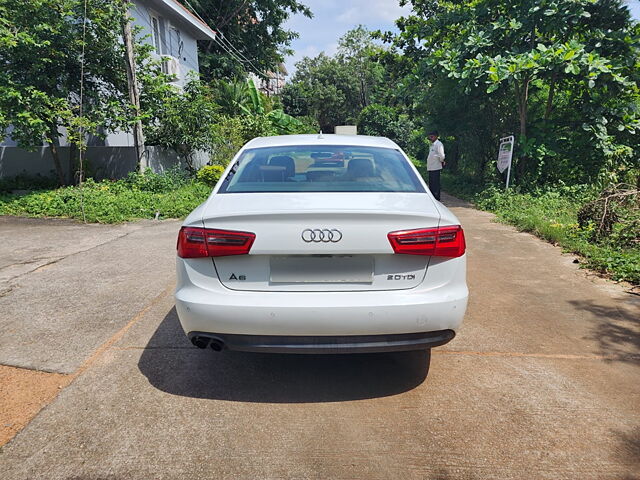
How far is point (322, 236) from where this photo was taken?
8.25 feet

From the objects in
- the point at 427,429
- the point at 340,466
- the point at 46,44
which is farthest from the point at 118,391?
the point at 46,44

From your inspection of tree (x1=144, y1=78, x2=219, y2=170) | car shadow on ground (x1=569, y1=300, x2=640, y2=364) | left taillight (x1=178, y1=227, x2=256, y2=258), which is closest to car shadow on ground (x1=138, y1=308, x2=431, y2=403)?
left taillight (x1=178, y1=227, x2=256, y2=258)

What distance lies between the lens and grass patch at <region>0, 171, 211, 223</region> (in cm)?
964

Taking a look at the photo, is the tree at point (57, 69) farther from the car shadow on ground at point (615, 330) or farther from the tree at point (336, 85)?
the tree at point (336, 85)

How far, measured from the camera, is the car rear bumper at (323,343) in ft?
8.43

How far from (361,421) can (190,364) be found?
1357 millimetres

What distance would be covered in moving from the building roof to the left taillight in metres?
16.6

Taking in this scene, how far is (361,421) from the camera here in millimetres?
2596

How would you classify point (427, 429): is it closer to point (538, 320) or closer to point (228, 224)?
point (228, 224)

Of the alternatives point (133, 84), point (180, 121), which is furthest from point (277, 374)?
point (180, 121)

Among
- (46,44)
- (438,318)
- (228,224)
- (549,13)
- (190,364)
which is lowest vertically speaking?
(190,364)

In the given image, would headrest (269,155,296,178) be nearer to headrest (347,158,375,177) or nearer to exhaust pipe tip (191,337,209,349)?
headrest (347,158,375,177)

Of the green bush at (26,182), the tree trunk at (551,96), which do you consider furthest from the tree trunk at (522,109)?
the green bush at (26,182)

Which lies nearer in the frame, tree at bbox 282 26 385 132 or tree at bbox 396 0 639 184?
tree at bbox 396 0 639 184
